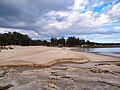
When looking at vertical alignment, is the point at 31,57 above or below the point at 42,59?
above

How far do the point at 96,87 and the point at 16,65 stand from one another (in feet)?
49.0

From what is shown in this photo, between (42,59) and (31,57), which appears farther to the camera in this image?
(31,57)

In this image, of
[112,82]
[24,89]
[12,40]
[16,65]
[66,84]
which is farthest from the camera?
[12,40]

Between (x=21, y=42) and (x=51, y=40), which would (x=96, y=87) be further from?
(x=51, y=40)

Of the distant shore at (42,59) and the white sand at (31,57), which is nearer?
the distant shore at (42,59)

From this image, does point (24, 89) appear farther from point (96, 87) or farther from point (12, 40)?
point (12, 40)

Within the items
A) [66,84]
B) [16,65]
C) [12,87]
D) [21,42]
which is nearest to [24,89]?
[12,87]

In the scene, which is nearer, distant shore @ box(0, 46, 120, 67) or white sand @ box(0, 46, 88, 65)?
distant shore @ box(0, 46, 120, 67)

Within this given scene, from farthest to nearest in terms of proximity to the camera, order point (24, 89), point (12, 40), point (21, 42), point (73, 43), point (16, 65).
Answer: point (73, 43), point (21, 42), point (12, 40), point (16, 65), point (24, 89)

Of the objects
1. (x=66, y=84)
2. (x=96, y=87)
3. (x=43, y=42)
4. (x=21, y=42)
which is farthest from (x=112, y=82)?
(x=43, y=42)

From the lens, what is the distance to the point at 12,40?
137375mm

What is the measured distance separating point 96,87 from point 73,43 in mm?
166642

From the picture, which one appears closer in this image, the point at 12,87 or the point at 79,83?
the point at 12,87

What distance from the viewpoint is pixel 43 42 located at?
619 ft
